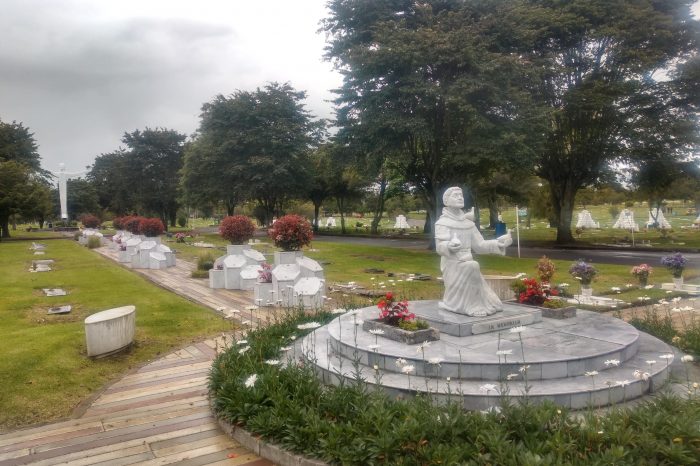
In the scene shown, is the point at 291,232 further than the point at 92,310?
Yes

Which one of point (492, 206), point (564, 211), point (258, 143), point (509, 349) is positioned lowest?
point (509, 349)

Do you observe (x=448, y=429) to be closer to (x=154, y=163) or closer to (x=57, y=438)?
(x=57, y=438)

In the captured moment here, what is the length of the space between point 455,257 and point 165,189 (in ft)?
161

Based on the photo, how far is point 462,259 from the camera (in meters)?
7.68

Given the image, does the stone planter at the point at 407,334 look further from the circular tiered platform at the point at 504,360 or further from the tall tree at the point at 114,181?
the tall tree at the point at 114,181

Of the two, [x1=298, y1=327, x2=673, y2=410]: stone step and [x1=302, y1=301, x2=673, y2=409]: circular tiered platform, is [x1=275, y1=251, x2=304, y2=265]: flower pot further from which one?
[x1=298, y1=327, x2=673, y2=410]: stone step

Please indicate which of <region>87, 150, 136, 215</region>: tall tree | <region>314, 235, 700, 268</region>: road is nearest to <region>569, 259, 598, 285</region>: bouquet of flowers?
<region>314, 235, 700, 268</region>: road

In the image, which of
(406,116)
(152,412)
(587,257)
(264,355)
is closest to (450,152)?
(406,116)

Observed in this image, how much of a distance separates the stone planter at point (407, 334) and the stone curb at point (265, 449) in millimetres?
2508

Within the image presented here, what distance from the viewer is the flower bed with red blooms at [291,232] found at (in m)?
12.7

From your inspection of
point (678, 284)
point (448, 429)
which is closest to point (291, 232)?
point (448, 429)

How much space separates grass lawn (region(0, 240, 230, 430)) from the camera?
21.5 feet

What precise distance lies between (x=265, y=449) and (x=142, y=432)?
1662 millimetres

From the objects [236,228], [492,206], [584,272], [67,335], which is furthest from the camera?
[492,206]
